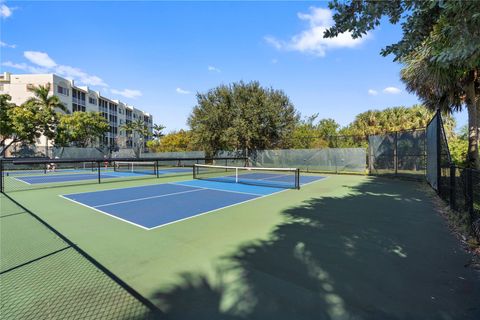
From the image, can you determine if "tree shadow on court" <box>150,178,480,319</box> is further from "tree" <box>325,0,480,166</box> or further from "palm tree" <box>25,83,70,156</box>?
"palm tree" <box>25,83,70,156</box>

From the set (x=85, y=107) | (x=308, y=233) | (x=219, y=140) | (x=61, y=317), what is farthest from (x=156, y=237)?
(x=85, y=107)

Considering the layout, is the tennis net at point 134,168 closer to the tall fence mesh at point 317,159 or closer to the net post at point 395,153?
the tall fence mesh at point 317,159

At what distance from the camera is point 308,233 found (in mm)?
5492

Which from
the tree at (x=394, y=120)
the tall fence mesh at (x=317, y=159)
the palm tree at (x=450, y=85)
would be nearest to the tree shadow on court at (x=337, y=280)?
the palm tree at (x=450, y=85)

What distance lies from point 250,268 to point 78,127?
135 ft

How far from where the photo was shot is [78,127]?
37.9 m

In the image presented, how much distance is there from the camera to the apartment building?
49312mm

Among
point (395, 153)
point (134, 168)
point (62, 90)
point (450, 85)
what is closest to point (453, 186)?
point (450, 85)

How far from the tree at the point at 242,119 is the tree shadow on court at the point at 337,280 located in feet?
65.6

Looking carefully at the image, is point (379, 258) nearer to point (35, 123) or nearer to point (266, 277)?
point (266, 277)

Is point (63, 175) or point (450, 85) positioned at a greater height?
point (450, 85)

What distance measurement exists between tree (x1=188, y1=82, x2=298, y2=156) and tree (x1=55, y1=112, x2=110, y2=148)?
1937cm

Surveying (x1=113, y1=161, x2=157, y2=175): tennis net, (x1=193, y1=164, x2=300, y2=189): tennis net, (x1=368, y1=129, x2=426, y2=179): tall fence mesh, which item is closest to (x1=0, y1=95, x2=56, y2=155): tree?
(x1=113, y1=161, x2=157, y2=175): tennis net

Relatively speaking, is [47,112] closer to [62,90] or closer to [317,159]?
[62,90]
